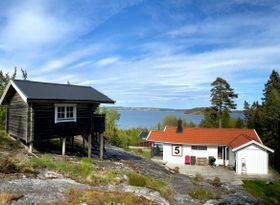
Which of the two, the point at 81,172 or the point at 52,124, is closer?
the point at 81,172

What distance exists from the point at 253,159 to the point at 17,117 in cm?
2310

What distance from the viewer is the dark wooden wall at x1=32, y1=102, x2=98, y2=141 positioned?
20031 millimetres

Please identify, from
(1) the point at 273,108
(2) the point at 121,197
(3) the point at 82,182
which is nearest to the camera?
(2) the point at 121,197

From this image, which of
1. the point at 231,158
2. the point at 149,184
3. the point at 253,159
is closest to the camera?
the point at 149,184

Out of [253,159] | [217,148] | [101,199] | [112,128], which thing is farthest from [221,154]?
[101,199]

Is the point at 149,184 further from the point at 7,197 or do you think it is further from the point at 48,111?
the point at 48,111

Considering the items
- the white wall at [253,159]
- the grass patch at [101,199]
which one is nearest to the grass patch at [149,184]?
the grass patch at [101,199]

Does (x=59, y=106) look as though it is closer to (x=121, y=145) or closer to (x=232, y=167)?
(x=232, y=167)

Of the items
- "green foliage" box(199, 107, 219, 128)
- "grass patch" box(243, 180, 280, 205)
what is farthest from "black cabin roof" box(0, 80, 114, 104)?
"green foliage" box(199, 107, 219, 128)

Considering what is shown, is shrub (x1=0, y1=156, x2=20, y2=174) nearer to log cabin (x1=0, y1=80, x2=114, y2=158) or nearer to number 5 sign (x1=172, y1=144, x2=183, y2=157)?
log cabin (x1=0, y1=80, x2=114, y2=158)

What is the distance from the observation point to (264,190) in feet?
79.8

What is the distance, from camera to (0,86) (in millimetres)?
33781

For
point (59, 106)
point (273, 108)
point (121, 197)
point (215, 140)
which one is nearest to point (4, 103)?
point (59, 106)

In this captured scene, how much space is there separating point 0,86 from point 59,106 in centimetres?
1596
